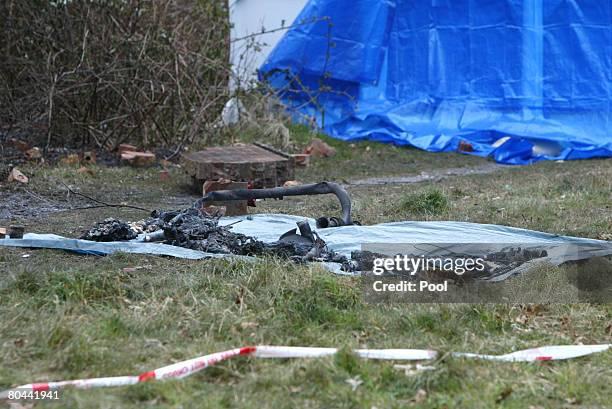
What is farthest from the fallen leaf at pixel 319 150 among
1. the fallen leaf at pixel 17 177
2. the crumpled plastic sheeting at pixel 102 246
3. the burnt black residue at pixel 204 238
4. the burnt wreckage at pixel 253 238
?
the crumpled plastic sheeting at pixel 102 246

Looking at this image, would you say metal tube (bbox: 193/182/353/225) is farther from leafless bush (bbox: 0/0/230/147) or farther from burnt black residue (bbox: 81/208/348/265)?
leafless bush (bbox: 0/0/230/147)

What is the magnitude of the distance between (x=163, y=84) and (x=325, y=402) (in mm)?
7107

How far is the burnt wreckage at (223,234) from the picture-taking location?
5223mm

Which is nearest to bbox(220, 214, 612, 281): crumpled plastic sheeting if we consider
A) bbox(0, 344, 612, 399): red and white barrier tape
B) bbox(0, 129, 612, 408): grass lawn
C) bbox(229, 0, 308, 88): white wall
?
bbox(0, 129, 612, 408): grass lawn

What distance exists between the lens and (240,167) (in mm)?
8406

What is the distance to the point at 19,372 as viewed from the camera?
11.3 feet

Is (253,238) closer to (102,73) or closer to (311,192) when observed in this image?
(311,192)

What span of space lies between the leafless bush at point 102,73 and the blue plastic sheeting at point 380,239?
3912 mm

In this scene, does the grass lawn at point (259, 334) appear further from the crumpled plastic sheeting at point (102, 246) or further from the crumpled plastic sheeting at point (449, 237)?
the crumpled plastic sheeting at point (449, 237)

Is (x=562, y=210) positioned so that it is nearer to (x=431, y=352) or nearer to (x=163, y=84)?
(x=431, y=352)

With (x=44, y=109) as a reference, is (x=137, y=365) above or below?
below

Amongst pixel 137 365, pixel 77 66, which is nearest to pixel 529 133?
pixel 77 66

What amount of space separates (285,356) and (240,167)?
4.87 meters

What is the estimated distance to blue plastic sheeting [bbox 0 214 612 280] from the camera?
17.5 ft
